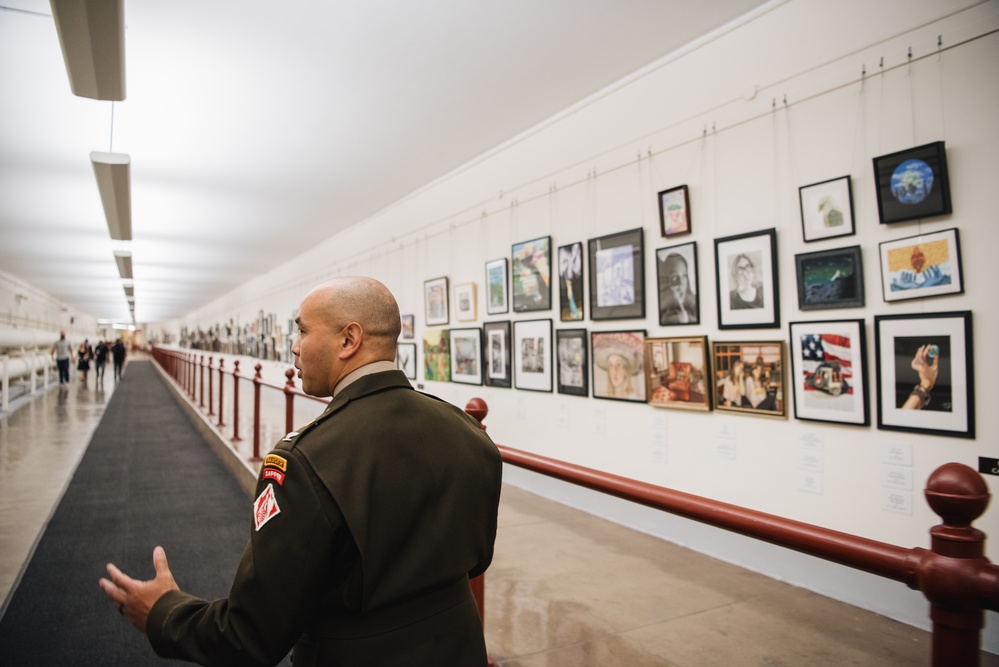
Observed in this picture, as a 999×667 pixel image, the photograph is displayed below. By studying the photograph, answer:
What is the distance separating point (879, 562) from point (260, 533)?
43.7 inches

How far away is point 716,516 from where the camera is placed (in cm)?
133

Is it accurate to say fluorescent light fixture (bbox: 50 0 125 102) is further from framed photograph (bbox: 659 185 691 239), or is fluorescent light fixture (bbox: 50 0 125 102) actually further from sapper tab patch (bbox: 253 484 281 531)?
framed photograph (bbox: 659 185 691 239)

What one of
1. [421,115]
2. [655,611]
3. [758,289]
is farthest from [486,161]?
[655,611]

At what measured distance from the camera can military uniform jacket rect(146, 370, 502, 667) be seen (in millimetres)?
1015

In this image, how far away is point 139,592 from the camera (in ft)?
3.95

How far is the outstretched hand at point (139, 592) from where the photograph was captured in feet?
3.91

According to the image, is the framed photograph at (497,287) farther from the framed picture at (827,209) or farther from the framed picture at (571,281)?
the framed picture at (827,209)

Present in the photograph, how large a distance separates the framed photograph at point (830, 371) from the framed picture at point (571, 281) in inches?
76.7

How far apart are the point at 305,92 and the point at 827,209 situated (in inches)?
170

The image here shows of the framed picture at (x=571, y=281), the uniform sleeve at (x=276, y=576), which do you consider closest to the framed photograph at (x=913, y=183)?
the framed picture at (x=571, y=281)

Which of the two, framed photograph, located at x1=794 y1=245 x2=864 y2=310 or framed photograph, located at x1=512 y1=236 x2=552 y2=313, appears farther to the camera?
framed photograph, located at x1=512 y1=236 x2=552 y2=313

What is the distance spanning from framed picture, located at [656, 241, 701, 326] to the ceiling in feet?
5.22

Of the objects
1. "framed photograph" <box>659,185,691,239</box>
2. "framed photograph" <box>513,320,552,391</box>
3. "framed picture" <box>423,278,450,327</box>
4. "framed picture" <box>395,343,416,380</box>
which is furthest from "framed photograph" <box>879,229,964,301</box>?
"framed picture" <box>395,343,416,380</box>

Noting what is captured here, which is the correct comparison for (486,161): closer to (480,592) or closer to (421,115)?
(421,115)
